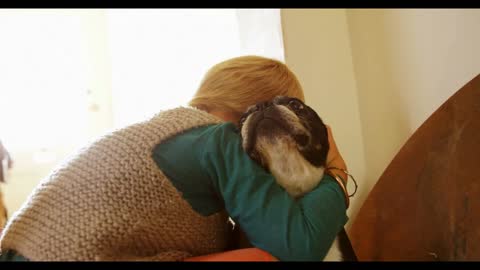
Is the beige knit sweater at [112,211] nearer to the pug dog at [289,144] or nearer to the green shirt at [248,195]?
the green shirt at [248,195]

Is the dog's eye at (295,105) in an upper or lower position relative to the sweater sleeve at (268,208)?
upper

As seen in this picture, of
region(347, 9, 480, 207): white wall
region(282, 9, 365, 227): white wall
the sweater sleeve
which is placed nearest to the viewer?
the sweater sleeve

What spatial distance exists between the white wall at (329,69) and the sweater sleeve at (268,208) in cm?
86

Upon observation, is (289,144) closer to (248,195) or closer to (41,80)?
(248,195)

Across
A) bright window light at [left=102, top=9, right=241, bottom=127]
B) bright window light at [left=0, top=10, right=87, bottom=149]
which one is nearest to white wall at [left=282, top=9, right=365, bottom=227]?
bright window light at [left=102, top=9, right=241, bottom=127]

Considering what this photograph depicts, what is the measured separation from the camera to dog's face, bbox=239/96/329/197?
748 mm

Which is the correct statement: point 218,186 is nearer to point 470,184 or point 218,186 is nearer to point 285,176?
point 285,176

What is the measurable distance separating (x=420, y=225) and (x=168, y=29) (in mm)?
1718

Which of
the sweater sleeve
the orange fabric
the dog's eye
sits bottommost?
the orange fabric

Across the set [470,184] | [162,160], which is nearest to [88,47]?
[162,160]

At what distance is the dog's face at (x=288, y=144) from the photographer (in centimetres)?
75

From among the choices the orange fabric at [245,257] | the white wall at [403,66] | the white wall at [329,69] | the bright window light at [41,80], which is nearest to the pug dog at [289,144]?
the orange fabric at [245,257]

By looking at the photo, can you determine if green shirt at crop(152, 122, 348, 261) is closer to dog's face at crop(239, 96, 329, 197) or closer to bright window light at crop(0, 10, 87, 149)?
dog's face at crop(239, 96, 329, 197)

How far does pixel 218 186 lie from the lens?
2.32ft
